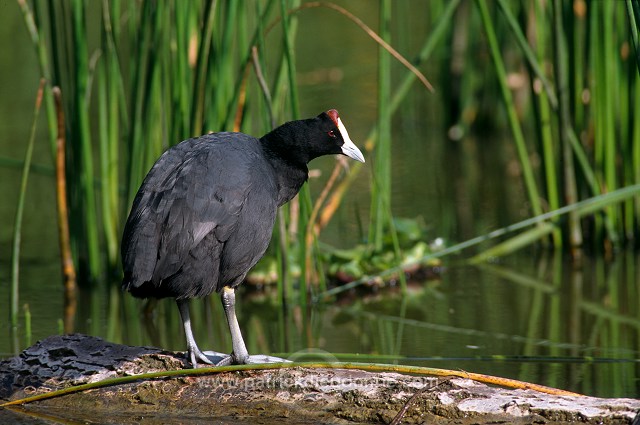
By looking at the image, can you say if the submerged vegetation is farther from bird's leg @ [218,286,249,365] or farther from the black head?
bird's leg @ [218,286,249,365]

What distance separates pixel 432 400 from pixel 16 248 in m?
2.50

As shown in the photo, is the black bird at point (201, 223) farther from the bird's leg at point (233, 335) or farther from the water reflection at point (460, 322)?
the water reflection at point (460, 322)

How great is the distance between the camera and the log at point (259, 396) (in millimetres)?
3270

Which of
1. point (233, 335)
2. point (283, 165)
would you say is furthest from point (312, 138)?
point (233, 335)

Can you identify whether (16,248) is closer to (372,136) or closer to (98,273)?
(98,273)

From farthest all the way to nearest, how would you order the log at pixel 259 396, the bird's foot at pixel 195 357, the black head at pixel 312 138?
the black head at pixel 312 138
the bird's foot at pixel 195 357
the log at pixel 259 396

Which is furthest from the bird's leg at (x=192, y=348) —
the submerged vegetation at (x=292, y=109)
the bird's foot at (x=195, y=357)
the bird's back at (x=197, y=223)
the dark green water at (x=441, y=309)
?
the submerged vegetation at (x=292, y=109)

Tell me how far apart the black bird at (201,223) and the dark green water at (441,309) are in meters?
0.63

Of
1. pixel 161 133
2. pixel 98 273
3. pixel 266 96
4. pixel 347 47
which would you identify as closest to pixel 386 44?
pixel 266 96

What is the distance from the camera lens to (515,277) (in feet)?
20.4

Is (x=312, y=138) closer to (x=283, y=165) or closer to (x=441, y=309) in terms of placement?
(x=283, y=165)

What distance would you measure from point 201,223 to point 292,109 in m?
1.22

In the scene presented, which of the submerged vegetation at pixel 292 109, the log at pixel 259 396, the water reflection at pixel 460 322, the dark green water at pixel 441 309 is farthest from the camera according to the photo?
the submerged vegetation at pixel 292 109

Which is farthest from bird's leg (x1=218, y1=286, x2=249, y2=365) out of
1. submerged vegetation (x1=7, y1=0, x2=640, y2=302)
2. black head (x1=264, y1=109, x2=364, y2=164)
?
submerged vegetation (x1=7, y1=0, x2=640, y2=302)
